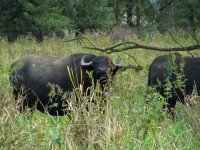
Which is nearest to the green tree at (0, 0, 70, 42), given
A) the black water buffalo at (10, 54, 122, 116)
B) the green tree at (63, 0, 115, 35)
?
the green tree at (63, 0, 115, 35)

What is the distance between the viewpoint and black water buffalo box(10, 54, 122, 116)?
8.23 metres

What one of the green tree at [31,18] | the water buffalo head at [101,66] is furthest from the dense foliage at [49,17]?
the water buffalo head at [101,66]

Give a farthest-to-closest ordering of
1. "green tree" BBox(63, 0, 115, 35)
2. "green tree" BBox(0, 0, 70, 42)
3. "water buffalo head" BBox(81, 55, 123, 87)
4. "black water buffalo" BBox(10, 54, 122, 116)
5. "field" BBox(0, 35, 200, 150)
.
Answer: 1. "green tree" BBox(63, 0, 115, 35)
2. "green tree" BBox(0, 0, 70, 42)
3. "black water buffalo" BBox(10, 54, 122, 116)
4. "water buffalo head" BBox(81, 55, 123, 87)
5. "field" BBox(0, 35, 200, 150)

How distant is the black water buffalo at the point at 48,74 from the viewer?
27.0ft

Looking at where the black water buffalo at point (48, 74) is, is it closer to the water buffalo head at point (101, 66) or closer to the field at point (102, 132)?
the water buffalo head at point (101, 66)

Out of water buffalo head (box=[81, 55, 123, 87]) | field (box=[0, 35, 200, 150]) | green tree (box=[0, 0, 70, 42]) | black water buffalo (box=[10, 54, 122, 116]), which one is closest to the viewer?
field (box=[0, 35, 200, 150])

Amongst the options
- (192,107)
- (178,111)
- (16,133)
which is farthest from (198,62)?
(16,133)

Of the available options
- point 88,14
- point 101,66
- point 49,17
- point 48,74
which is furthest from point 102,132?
point 88,14

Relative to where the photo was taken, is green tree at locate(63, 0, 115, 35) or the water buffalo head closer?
the water buffalo head

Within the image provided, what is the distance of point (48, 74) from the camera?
8562 mm

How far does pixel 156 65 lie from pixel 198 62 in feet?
2.36

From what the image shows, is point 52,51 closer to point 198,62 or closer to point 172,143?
point 198,62

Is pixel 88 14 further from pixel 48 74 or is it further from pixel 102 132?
pixel 102 132

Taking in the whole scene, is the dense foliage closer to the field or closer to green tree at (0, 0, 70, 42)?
green tree at (0, 0, 70, 42)
